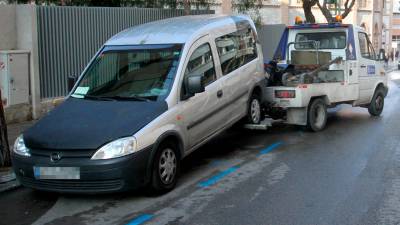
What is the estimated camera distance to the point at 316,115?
436 inches

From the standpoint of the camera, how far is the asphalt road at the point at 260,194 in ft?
19.1

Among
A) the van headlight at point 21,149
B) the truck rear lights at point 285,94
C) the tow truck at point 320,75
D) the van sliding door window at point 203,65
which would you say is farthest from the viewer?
the tow truck at point 320,75

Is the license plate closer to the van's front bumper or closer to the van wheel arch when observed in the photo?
the van's front bumper

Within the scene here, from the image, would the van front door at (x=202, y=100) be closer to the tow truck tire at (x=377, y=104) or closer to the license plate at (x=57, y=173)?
the license plate at (x=57, y=173)

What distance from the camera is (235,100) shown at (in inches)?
344

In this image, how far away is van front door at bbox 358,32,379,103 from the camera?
39.9 feet

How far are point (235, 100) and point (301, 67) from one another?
136 inches

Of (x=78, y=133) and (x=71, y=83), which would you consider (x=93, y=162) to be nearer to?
(x=78, y=133)

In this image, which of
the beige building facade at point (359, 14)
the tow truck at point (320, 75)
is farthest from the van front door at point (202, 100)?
the beige building facade at point (359, 14)

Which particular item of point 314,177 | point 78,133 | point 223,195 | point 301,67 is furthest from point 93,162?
point 301,67

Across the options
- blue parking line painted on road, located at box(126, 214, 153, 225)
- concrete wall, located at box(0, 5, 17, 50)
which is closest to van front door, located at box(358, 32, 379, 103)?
concrete wall, located at box(0, 5, 17, 50)

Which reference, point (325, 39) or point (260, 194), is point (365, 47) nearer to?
point (325, 39)

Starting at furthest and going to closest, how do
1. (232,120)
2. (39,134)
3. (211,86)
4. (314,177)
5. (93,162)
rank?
(232,120), (211,86), (314,177), (39,134), (93,162)

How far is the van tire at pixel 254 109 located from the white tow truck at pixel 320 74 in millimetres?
484
